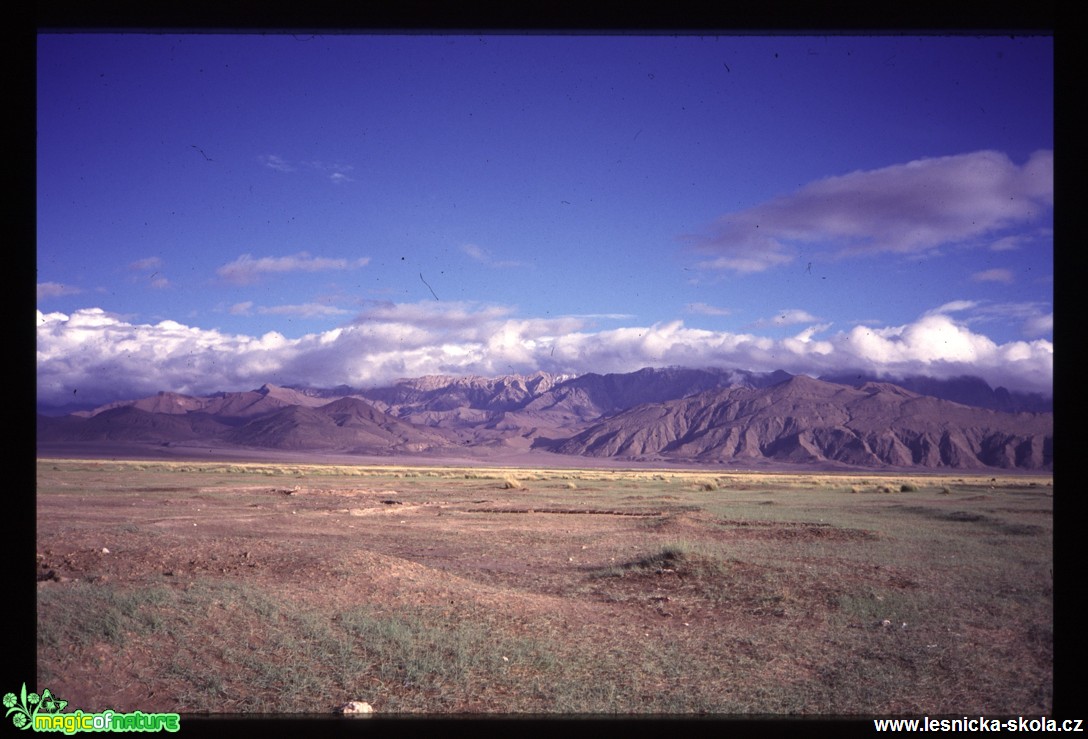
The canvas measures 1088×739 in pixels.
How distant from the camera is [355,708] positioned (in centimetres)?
641

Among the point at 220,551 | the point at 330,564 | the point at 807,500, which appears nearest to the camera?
the point at 330,564

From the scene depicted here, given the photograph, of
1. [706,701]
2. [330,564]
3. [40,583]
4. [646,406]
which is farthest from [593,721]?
[646,406]

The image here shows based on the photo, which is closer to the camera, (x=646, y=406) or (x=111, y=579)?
(x=111, y=579)

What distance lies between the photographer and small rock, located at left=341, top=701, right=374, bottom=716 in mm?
6359

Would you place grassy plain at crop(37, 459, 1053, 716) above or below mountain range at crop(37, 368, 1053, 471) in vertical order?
above

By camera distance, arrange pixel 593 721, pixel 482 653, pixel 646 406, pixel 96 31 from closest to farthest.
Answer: pixel 593 721, pixel 96 31, pixel 482 653, pixel 646 406

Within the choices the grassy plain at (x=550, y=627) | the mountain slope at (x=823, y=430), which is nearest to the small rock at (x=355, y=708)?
the grassy plain at (x=550, y=627)

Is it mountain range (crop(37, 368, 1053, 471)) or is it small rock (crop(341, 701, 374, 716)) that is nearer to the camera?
small rock (crop(341, 701, 374, 716))

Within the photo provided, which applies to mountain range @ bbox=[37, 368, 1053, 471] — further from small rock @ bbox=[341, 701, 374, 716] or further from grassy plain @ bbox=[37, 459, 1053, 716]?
small rock @ bbox=[341, 701, 374, 716]

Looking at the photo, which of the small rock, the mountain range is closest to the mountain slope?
the mountain range

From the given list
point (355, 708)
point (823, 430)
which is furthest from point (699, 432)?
point (355, 708)
